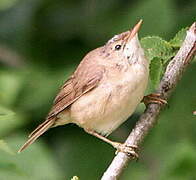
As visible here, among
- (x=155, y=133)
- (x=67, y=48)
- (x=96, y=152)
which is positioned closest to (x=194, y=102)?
(x=155, y=133)

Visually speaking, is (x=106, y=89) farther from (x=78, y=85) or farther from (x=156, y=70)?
(x=156, y=70)

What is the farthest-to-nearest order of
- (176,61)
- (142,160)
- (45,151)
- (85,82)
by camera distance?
1. (142,160)
2. (45,151)
3. (85,82)
4. (176,61)

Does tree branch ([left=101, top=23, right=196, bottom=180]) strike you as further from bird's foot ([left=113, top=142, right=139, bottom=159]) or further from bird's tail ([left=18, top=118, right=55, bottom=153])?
bird's tail ([left=18, top=118, right=55, bottom=153])

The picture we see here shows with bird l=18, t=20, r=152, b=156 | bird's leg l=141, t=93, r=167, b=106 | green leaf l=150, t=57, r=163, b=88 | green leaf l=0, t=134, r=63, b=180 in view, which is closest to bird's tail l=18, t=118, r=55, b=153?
Result: bird l=18, t=20, r=152, b=156

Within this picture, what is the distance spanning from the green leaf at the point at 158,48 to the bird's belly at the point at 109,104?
17 cm

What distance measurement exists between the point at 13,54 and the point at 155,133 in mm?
1399

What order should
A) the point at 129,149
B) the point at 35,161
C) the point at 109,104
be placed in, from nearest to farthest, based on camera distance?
the point at 129,149
the point at 109,104
the point at 35,161

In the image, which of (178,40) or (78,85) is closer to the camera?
(178,40)

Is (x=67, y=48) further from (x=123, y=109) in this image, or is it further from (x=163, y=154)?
(x=123, y=109)

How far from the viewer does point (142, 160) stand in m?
5.49

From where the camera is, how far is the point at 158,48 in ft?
13.4

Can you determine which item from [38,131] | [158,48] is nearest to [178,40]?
[158,48]

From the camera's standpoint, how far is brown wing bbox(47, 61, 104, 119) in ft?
15.0

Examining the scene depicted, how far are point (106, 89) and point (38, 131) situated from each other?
0.57m
